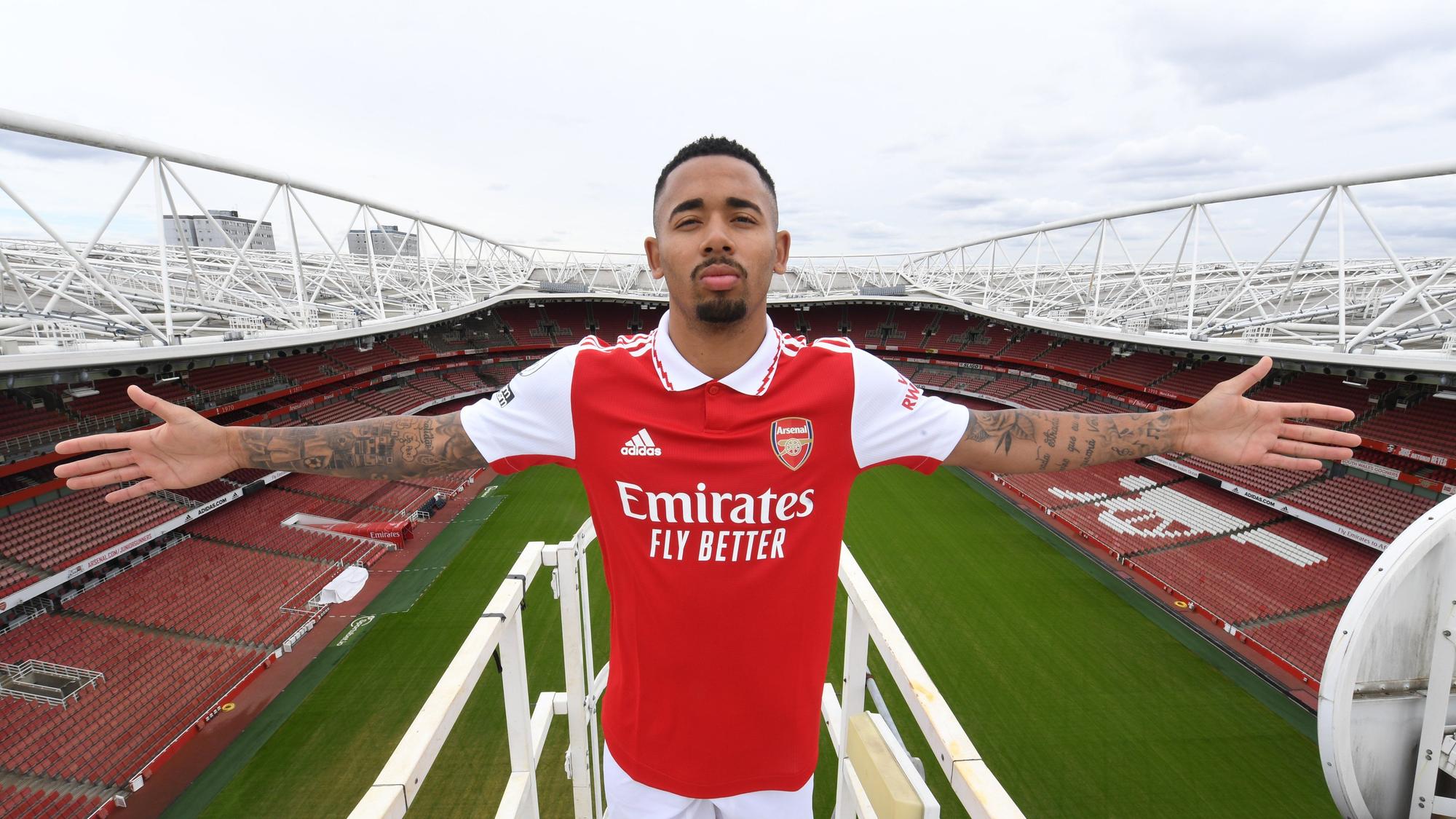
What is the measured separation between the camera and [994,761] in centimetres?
1167

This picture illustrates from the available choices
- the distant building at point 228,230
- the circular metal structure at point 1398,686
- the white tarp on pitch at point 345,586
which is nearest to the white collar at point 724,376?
the circular metal structure at point 1398,686

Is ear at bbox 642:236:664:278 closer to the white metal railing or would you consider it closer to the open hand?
the white metal railing

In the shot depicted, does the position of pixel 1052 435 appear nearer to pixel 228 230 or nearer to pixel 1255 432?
pixel 1255 432

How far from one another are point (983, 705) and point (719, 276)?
14.7 m

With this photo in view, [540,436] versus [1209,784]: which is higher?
[540,436]

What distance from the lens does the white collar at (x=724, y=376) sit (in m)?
1.92

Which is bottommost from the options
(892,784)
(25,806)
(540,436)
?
(25,806)

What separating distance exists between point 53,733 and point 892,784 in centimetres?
1724

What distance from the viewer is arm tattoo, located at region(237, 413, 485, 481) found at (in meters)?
2.12

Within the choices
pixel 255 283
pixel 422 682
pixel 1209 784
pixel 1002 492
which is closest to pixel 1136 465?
pixel 1002 492

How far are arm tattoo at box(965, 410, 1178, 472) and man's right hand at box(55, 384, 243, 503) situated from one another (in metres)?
2.65

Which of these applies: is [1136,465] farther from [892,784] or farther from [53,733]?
[53,733]

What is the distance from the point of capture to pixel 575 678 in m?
3.50

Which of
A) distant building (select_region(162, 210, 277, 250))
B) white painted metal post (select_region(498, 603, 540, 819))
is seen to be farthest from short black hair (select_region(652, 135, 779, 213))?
distant building (select_region(162, 210, 277, 250))
